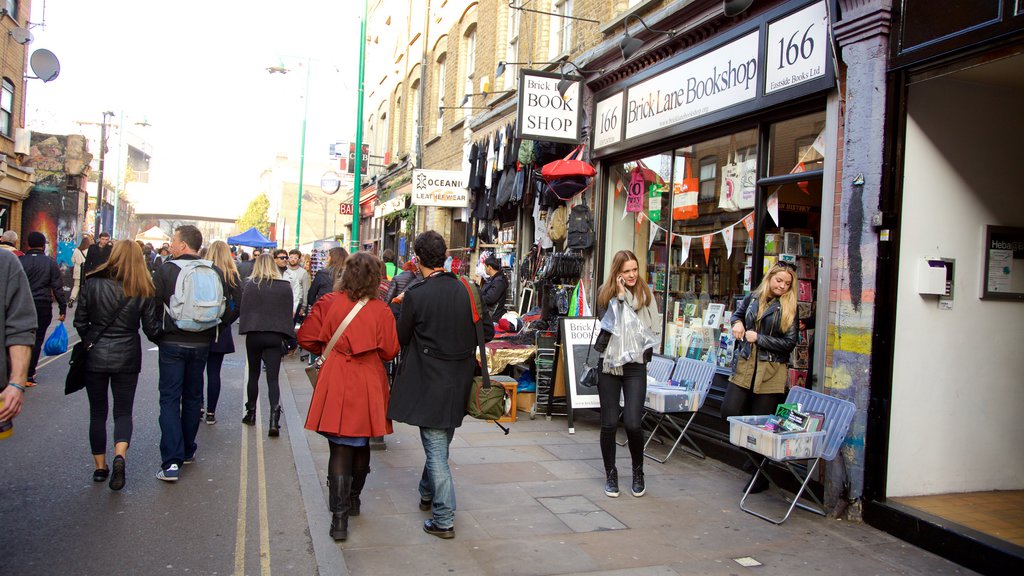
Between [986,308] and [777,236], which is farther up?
[777,236]

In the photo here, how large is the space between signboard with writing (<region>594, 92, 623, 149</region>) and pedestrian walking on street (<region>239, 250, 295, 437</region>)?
4467mm

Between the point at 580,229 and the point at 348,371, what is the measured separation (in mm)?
5840

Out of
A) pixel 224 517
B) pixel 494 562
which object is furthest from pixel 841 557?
pixel 224 517

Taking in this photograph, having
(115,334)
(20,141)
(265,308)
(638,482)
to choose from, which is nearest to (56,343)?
(115,334)

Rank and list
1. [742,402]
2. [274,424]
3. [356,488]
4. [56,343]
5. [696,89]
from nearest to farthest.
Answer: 1. [356,488]
2. [742,402]
3. [56,343]
4. [274,424]
5. [696,89]

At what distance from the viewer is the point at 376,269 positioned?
15.4 feet

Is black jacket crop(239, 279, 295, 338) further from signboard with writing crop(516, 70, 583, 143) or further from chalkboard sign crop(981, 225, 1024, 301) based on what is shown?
chalkboard sign crop(981, 225, 1024, 301)

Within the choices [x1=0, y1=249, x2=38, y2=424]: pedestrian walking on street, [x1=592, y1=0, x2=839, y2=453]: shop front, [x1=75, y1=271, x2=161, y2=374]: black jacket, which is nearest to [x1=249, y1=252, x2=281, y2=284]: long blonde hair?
[x1=75, y1=271, x2=161, y2=374]: black jacket

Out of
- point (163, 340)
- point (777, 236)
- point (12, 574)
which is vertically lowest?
point (12, 574)

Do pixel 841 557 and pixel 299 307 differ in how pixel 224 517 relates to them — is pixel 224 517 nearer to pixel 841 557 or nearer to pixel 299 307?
pixel 841 557

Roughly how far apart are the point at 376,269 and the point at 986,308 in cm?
440

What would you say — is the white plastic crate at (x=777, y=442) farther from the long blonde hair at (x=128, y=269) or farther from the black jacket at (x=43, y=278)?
the black jacket at (x=43, y=278)

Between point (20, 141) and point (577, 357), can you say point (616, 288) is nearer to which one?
point (577, 357)

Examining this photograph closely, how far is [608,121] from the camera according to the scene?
9.68 meters
